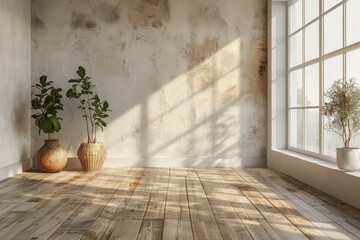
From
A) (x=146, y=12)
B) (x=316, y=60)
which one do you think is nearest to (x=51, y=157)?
(x=146, y=12)

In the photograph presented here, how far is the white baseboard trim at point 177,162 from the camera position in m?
5.71

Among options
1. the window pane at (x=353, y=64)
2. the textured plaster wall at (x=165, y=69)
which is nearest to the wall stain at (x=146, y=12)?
the textured plaster wall at (x=165, y=69)

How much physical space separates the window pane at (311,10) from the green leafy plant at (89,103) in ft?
9.55

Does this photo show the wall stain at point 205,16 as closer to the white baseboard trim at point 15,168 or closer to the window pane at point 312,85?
the window pane at point 312,85

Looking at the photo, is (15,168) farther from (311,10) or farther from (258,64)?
(311,10)

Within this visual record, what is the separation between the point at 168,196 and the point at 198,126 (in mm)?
2220

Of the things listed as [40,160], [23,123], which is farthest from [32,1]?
[40,160]

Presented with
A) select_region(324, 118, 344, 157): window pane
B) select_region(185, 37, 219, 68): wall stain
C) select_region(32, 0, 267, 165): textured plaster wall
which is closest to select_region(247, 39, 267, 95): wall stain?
select_region(32, 0, 267, 165): textured plaster wall

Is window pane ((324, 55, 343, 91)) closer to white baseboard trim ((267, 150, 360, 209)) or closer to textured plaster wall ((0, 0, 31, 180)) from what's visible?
white baseboard trim ((267, 150, 360, 209))

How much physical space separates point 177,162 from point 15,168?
7.41 ft

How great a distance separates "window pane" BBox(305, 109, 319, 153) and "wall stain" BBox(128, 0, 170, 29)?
2.60 meters

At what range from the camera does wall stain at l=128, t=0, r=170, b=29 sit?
226 inches

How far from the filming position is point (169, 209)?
3154mm

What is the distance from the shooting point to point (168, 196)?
3686 millimetres
